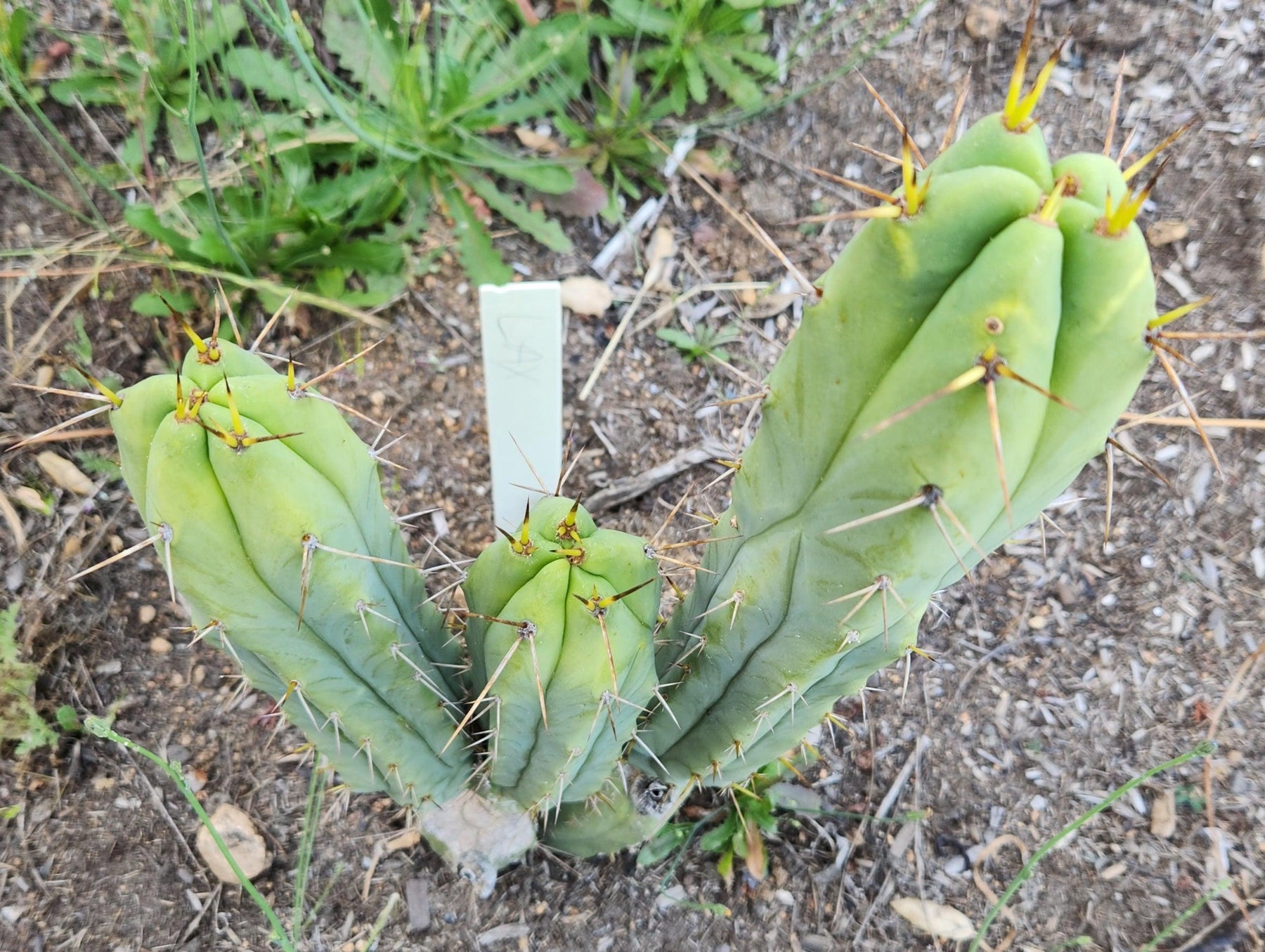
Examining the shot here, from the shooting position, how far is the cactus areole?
923mm

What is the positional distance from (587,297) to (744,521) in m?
1.56

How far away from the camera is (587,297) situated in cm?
276

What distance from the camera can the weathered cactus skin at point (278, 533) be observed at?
113cm

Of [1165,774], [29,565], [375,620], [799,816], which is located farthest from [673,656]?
[29,565]

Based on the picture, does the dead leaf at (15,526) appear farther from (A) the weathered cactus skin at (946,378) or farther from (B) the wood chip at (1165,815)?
(B) the wood chip at (1165,815)

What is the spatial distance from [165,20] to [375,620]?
2304 millimetres

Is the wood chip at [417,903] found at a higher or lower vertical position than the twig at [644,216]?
lower

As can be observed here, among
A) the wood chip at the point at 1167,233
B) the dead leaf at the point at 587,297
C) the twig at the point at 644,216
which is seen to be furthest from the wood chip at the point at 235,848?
the wood chip at the point at 1167,233

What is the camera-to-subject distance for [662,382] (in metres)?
2.71

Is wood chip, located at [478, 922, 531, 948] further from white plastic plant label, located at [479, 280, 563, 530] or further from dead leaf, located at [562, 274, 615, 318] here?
dead leaf, located at [562, 274, 615, 318]

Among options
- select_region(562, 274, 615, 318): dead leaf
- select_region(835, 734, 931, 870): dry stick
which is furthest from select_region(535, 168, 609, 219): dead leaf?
select_region(835, 734, 931, 870): dry stick

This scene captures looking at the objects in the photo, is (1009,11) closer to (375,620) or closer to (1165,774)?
(1165,774)

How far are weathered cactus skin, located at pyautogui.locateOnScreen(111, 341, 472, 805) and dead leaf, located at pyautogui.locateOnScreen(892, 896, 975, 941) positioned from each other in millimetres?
1394

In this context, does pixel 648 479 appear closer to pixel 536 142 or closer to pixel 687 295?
pixel 687 295
